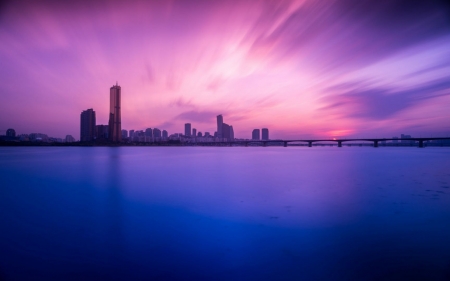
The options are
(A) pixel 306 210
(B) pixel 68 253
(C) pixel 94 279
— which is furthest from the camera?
(A) pixel 306 210

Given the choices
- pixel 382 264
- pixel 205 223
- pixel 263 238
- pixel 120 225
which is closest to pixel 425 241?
pixel 382 264

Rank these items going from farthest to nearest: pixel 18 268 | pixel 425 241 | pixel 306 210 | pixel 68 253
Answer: pixel 306 210, pixel 425 241, pixel 68 253, pixel 18 268

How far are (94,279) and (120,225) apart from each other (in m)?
2.73

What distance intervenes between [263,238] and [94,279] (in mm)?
3517

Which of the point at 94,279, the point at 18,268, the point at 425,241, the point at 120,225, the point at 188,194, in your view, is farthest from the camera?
the point at 188,194

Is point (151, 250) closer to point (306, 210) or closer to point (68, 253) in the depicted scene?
point (68, 253)

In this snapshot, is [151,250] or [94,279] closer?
[94,279]

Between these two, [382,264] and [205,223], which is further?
[205,223]

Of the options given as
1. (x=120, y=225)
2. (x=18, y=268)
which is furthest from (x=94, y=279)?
(x=120, y=225)

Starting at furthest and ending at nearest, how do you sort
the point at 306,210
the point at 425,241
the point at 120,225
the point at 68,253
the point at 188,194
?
the point at 188,194 → the point at 306,210 → the point at 120,225 → the point at 425,241 → the point at 68,253

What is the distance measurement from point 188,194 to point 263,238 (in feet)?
19.1

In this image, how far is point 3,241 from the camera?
5.21 meters

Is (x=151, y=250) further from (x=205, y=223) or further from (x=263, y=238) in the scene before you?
(x=263, y=238)

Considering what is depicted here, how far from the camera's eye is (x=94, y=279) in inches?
146
